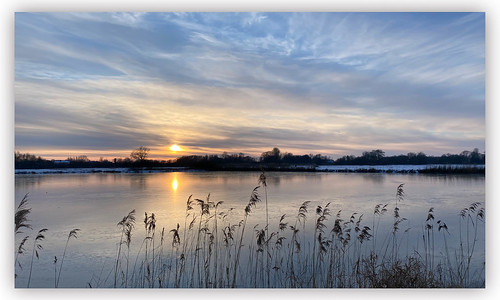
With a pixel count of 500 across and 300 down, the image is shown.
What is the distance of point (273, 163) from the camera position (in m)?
4.87

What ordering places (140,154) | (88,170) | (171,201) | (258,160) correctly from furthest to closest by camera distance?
(171,201) → (258,160) → (140,154) → (88,170)

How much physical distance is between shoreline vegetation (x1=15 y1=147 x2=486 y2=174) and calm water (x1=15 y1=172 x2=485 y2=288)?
0.16 m

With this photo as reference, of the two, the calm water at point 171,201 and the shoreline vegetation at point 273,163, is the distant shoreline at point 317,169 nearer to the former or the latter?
the shoreline vegetation at point 273,163

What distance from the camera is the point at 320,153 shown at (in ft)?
16.0

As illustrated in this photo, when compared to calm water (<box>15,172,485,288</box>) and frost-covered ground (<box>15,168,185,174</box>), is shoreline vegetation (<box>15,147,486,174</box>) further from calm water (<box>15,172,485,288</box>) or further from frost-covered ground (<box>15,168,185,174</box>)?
calm water (<box>15,172,485,288</box>)

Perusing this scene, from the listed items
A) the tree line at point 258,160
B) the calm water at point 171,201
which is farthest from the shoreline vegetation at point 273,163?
the calm water at point 171,201

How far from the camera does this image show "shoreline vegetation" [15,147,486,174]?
440 centimetres

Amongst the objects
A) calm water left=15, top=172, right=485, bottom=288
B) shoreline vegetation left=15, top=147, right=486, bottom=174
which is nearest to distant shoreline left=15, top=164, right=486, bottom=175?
shoreline vegetation left=15, top=147, right=486, bottom=174

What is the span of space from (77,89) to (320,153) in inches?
137

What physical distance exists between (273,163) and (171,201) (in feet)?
5.60

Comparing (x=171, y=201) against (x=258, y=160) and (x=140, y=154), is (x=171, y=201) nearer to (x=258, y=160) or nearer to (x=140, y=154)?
(x=140, y=154)

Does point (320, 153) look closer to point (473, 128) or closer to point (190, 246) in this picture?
point (473, 128)

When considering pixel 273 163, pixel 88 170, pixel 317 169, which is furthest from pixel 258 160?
pixel 88 170

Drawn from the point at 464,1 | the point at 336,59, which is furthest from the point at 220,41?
the point at 464,1
